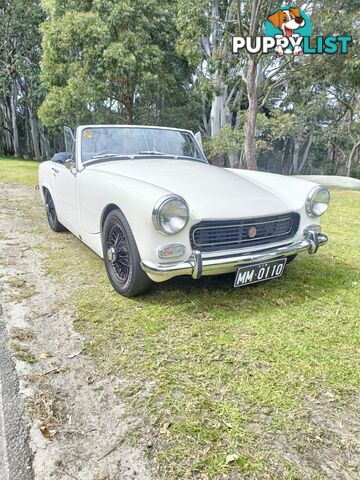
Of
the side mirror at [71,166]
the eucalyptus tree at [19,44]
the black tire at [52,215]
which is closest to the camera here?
the side mirror at [71,166]

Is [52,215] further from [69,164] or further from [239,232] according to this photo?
[239,232]

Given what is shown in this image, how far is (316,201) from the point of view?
118 inches

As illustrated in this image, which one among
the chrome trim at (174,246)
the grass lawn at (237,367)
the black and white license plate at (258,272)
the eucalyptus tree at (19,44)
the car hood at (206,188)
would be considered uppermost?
the eucalyptus tree at (19,44)

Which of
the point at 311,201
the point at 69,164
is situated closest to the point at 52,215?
the point at 69,164

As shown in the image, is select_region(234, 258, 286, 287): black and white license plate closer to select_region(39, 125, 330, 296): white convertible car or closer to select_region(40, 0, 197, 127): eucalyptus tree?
select_region(39, 125, 330, 296): white convertible car

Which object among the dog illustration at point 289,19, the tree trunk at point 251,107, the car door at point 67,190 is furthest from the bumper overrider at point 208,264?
the dog illustration at point 289,19

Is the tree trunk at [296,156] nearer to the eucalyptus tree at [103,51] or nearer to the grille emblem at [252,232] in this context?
the eucalyptus tree at [103,51]

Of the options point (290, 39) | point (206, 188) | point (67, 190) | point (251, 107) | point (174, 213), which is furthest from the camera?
point (251, 107)

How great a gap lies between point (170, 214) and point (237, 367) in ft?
3.38

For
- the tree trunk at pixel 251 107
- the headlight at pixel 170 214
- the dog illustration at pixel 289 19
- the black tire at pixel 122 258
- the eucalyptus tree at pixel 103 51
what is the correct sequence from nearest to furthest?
the headlight at pixel 170 214 → the black tire at pixel 122 258 → the dog illustration at pixel 289 19 → the tree trunk at pixel 251 107 → the eucalyptus tree at pixel 103 51

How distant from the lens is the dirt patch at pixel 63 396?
137 cm

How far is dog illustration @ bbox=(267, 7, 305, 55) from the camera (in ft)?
30.7

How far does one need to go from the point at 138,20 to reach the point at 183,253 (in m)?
12.6

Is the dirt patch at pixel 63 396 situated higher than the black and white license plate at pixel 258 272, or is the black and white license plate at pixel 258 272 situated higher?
the black and white license plate at pixel 258 272
